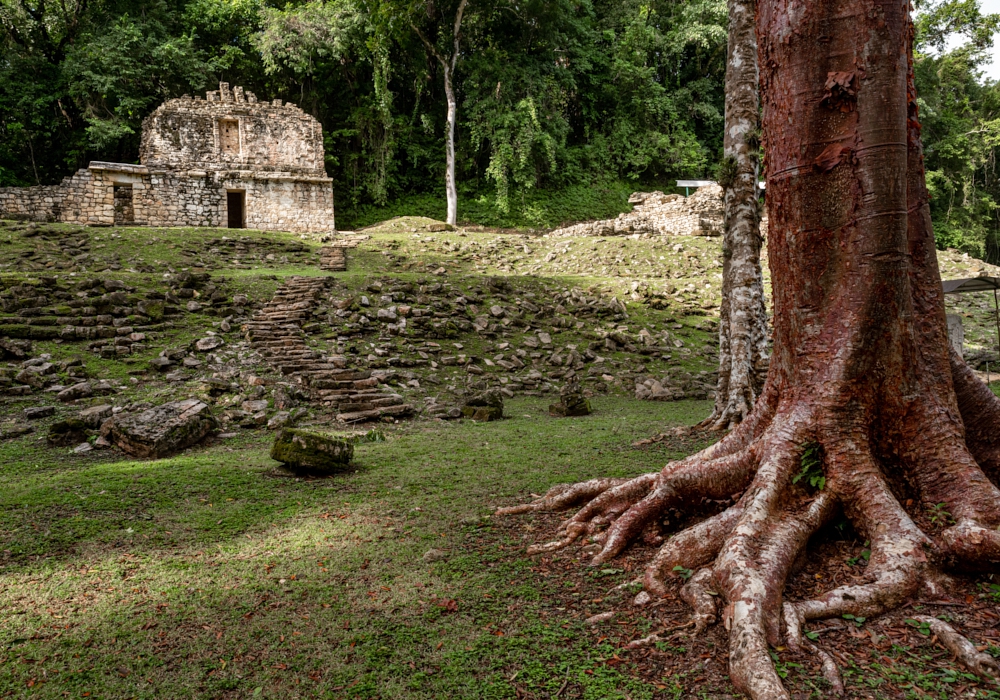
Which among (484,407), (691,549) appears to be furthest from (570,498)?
(484,407)

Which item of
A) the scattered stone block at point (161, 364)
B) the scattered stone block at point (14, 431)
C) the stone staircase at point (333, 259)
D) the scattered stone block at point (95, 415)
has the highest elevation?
the stone staircase at point (333, 259)

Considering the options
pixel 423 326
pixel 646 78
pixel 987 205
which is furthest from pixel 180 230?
pixel 987 205

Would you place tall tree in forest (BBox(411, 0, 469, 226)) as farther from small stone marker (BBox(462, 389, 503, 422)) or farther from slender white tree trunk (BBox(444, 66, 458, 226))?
small stone marker (BBox(462, 389, 503, 422))

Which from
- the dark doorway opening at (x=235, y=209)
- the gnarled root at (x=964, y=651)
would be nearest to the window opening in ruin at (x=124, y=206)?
the dark doorway opening at (x=235, y=209)

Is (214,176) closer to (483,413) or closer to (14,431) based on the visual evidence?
(14,431)

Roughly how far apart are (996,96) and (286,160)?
3776 cm

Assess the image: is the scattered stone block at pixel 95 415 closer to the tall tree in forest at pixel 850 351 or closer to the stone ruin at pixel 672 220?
the tall tree in forest at pixel 850 351

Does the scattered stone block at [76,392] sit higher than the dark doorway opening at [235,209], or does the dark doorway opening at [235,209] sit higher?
the dark doorway opening at [235,209]

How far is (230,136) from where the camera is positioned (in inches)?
957

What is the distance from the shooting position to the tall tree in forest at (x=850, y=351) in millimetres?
2938

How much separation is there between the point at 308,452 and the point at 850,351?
4618 mm

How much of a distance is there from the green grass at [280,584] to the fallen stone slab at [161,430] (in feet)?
1.14

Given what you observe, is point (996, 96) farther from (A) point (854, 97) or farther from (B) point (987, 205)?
(A) point (854, 97)

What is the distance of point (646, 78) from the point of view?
32000 millimetres
